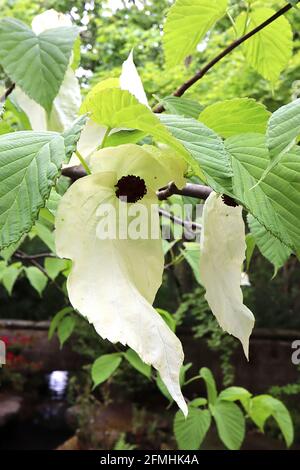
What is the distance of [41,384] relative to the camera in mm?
4668

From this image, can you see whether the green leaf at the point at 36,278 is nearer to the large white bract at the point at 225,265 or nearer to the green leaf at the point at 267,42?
the green leaf at the point at 267,42

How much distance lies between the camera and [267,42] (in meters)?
0.51

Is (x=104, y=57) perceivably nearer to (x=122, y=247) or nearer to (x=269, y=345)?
(x=269, y=345)

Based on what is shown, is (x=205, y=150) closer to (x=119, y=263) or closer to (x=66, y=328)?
(x=119, y=263)

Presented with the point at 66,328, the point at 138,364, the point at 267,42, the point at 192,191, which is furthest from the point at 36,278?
the point at 192,191

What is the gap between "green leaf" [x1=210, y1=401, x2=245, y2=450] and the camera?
4.06 ft

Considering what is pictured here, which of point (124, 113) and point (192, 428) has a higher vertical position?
point (124, 113)

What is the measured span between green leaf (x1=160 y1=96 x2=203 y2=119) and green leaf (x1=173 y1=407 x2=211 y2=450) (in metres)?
0.95

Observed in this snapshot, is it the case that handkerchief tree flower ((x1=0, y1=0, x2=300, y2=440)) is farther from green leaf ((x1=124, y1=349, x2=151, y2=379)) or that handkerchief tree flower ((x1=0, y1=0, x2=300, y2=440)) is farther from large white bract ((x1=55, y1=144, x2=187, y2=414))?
green leaf ((x1=124, y1=349, x2=151, y2=379))

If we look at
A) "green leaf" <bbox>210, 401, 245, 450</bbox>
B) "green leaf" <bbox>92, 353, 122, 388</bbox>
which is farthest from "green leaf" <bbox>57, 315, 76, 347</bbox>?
"green leaf" <bbox>210, 401, 245, 450</bbox>

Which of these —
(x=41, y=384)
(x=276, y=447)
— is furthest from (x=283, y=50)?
(x=41, y=384)

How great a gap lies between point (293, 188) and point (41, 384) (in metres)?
4.67

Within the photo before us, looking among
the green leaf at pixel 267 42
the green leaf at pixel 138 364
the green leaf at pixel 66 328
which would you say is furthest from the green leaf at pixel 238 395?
the green leaf at pixel 267 42

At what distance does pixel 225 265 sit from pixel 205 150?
2.3 inches
